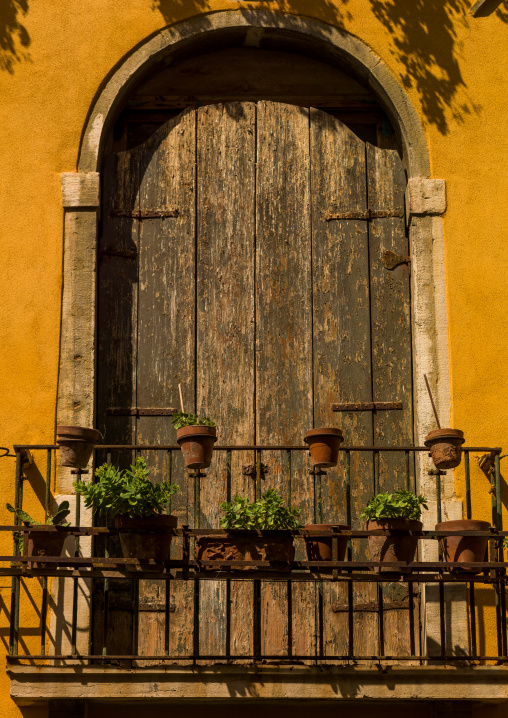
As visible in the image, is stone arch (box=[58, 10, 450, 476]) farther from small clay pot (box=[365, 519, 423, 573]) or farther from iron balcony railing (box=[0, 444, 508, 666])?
small clay pot (box=[365, 519, 423, 573])

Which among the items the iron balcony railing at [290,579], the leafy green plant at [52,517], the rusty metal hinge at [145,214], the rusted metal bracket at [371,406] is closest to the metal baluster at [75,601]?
the iron balcony railing at [290,579]

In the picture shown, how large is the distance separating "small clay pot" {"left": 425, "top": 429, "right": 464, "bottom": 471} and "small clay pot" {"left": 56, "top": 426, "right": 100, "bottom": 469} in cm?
185

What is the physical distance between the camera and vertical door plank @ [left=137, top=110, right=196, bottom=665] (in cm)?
754

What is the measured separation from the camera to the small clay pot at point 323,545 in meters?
6.58

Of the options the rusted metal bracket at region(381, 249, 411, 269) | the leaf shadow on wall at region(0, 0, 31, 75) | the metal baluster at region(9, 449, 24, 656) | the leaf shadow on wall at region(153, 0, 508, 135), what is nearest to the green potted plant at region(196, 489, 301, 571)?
the metal baluster at region(9, 449, 24, 656)

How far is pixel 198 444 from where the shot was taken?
6652 millimetres

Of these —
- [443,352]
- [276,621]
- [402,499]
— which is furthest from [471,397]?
[276,621]

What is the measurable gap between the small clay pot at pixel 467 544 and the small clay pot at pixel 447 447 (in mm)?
323

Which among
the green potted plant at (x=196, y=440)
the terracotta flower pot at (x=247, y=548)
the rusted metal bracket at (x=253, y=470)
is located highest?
the green potted plant at (x=196, y=440)

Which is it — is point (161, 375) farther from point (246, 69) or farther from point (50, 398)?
point (246, 69)

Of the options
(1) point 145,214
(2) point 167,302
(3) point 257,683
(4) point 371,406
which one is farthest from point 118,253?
(3) point 257,683

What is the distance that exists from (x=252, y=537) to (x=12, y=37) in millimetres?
3605

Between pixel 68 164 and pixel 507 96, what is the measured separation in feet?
9.16

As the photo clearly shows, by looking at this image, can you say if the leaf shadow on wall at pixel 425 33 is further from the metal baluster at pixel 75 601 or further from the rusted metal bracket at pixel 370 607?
the metal baluster at pixel 75 601
